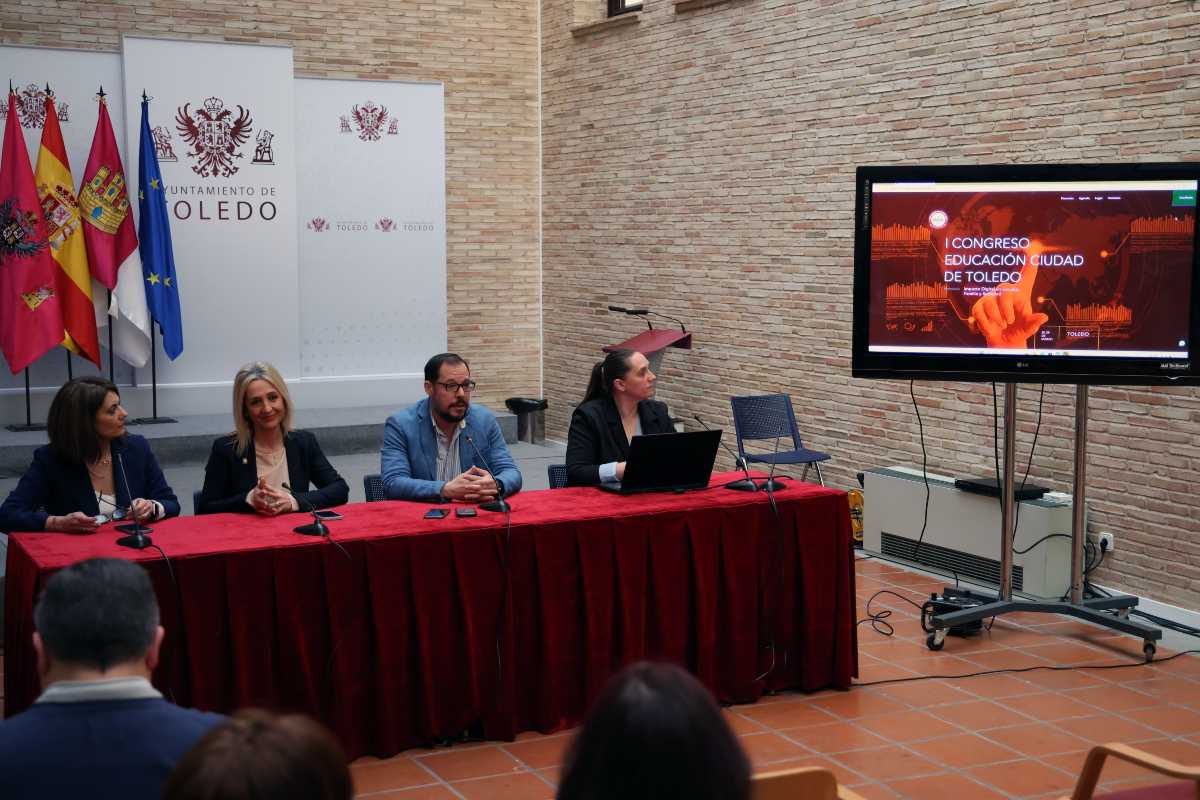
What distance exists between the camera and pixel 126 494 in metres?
5.00

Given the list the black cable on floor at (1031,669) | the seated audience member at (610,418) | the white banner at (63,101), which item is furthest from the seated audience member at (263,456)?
the white banner at (63,101)

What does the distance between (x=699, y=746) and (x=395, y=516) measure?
3.47m

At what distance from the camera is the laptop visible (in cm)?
513

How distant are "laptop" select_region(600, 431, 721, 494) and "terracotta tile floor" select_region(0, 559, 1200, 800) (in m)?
0.93

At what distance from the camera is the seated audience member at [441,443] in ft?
17.3

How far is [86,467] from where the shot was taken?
16.1ft

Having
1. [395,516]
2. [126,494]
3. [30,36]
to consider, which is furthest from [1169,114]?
[30,36]

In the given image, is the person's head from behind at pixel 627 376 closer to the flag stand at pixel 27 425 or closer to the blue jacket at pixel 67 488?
the blue jacket at pixel 67 488

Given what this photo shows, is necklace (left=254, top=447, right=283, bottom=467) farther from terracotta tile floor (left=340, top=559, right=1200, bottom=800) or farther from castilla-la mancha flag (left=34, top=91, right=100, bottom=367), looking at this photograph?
castilla-la mancha flag (left=34, top=91, right=100, bottom=367)

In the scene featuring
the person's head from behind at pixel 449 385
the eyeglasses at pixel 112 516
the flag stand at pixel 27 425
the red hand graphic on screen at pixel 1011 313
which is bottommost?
the flag stand at pixel 27 425

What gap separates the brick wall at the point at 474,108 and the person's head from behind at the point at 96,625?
9187 mm

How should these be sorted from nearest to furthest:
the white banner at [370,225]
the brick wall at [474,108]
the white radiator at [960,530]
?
the white radiator at [960,530] → the brick wall at [474,108] → the white banner at [370,225]

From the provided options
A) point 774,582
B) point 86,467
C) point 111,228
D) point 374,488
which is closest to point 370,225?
point 111,228

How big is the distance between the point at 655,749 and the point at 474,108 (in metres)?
10.7
